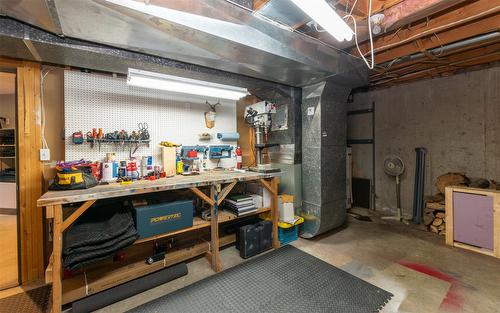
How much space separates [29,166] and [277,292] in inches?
101

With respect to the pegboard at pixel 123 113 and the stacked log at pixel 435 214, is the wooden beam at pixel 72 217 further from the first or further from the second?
the stacked log at pixel 435 214

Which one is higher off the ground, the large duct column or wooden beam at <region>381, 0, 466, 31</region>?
wooden beam at <region>381, 0, 466, 31</region>

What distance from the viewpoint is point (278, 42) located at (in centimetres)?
196

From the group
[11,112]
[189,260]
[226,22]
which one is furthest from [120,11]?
[11,112]

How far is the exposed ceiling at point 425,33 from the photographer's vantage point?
1750mm

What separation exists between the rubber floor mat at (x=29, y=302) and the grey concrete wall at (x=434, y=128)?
4.83 metres

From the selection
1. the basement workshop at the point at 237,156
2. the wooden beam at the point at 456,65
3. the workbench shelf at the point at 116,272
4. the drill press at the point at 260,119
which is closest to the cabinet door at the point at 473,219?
the basement workshop at the point at 237,156

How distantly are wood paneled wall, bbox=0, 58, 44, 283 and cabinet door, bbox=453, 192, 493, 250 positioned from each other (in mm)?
4718

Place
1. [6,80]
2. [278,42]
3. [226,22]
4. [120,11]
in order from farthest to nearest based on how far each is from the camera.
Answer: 1. [6,80]
2. [278,42]
3. [226,22]
4. [120,11]

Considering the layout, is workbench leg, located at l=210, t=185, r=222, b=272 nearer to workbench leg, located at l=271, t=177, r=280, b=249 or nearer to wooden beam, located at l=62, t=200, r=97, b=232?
workbench leg, located at l=271, t=177, r=280, b=249

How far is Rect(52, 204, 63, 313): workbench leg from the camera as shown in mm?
1537

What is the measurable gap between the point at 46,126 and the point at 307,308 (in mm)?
2915

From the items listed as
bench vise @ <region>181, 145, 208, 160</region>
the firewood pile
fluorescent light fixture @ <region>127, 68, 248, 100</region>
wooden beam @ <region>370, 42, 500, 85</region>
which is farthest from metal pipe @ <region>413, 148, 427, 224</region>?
bench vise @ <region>181, 145, 208, 160</region>

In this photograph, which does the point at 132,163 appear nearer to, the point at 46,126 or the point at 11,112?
the point at 46,126
